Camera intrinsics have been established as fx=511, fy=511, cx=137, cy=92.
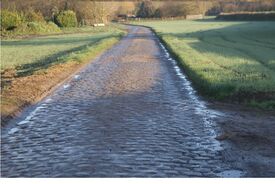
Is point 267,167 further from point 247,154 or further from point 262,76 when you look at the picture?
point 262,76

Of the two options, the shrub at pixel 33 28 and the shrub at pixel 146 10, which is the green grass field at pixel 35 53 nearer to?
the shrub at pixel 33 28

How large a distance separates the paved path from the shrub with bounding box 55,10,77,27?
234ft

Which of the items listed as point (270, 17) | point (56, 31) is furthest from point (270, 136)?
point (270, 17)

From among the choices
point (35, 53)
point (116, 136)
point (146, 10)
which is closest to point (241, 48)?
point (35, 53)

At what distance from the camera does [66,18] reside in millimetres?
86375

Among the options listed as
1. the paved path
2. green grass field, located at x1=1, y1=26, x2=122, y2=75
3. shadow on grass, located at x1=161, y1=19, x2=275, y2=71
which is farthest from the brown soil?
shadow on grass, located at x1=161, y1=19, x2=275, y2=71

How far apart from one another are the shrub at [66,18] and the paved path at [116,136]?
71172 mm

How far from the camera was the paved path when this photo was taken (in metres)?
7.30

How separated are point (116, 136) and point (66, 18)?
7908 centimetres

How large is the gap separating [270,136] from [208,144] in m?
1.31

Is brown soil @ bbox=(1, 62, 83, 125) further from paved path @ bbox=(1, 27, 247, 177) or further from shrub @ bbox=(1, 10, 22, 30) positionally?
shrub @ bbox=(1, 10, 22, 30)

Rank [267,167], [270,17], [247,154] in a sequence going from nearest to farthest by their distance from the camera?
[267,167] → [247,154] → [270,17]

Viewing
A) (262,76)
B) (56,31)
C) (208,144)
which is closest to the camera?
(208,144)

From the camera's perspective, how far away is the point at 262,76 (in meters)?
16.6
